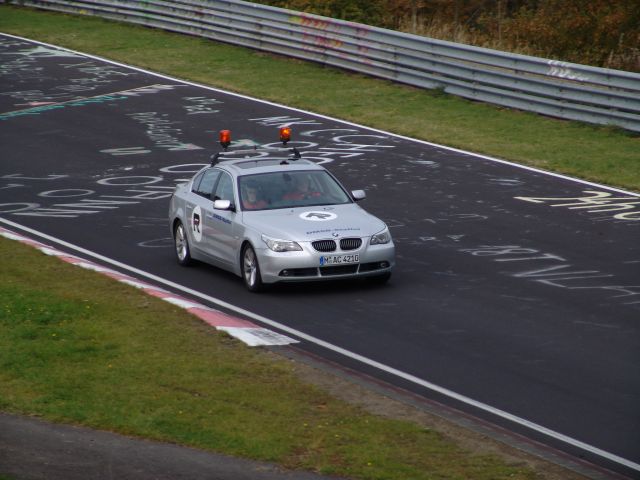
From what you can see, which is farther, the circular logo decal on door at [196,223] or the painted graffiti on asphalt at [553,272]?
the circular logo decal on door at [196,223]

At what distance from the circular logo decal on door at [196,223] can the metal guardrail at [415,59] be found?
11.1m

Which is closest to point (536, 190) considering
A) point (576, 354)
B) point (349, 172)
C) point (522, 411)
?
point (349, 172)

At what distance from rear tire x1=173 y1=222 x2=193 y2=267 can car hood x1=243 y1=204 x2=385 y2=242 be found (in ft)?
5.03

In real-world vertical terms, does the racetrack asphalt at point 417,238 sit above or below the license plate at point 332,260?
below

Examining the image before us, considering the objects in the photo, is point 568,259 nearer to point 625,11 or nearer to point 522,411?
point 522,411

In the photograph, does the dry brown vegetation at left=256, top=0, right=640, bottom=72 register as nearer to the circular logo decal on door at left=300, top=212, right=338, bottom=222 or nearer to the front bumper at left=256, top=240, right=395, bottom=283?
the circular logo decal on door at left=300, top=212, right=338, bottom=222

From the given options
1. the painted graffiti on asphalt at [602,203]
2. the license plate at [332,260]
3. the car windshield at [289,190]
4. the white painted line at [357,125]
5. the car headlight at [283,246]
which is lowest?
the white painted line at [357,125]

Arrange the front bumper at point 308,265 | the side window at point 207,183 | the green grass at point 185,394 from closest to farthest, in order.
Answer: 1. the green grass at point 185,394
2. the front bumper at point 308,265
3. the side window at point 207,183

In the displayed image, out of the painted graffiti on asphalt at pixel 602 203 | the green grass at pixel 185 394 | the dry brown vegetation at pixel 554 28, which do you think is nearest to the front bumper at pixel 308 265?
the green grass at pixel 185 394

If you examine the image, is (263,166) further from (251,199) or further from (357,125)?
(357,125)

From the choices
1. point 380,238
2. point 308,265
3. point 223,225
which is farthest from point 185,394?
point 223,225

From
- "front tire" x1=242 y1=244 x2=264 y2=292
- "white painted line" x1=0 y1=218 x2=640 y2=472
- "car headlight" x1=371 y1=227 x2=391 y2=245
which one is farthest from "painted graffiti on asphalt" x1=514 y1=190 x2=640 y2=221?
"white painted line" x1=0 y1=218 x2=640 y2=472

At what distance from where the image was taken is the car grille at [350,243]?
598 inches

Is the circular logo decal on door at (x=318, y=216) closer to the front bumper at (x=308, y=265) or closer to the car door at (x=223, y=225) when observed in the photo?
the front bumper at (x=308, y=265)
